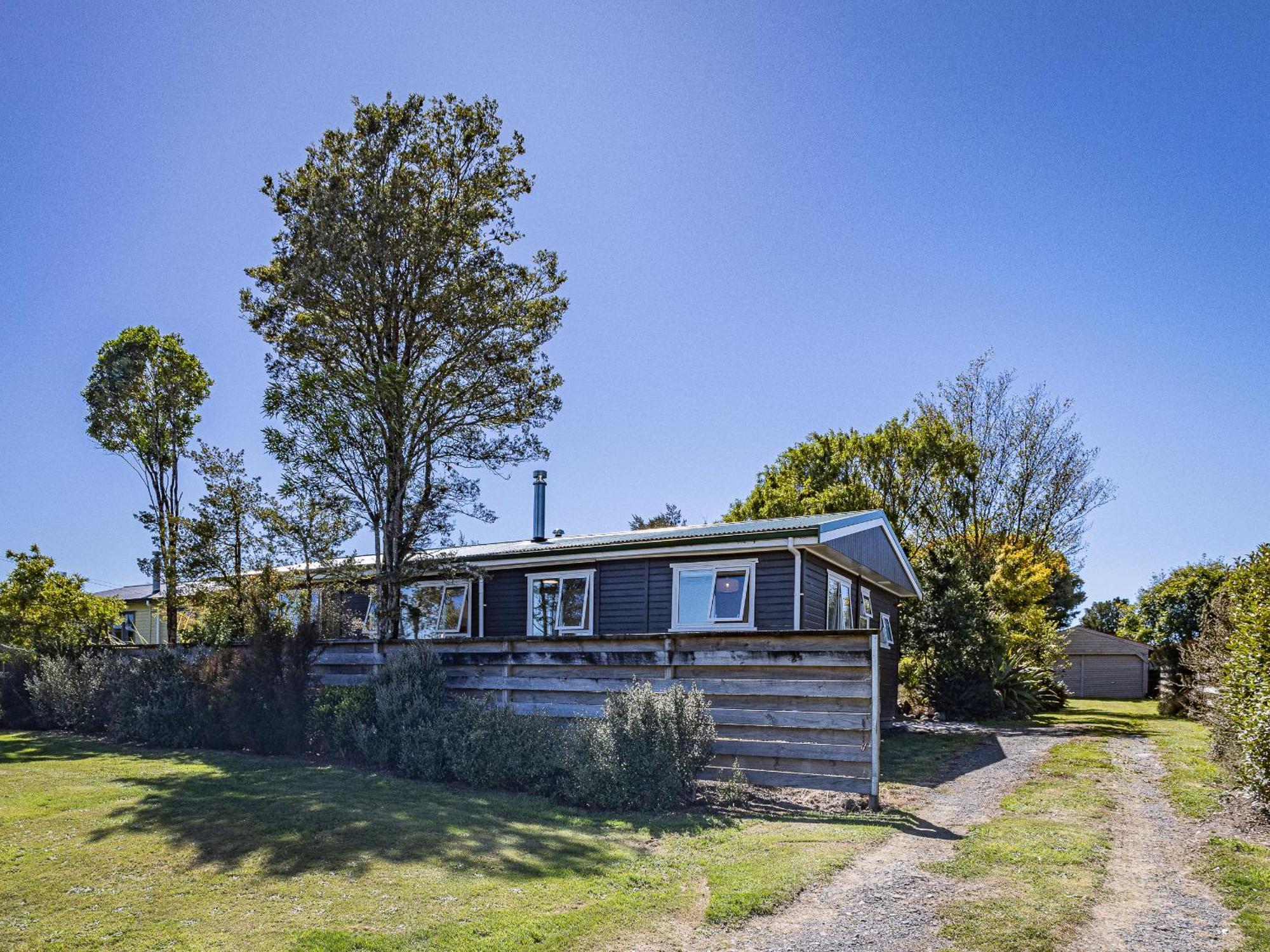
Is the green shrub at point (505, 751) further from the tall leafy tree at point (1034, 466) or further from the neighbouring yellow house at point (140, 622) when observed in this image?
the neighbouring yellow house at point (140, 622)

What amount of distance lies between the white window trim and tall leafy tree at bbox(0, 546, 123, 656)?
1846 cm

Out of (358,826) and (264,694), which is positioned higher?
(264,694)

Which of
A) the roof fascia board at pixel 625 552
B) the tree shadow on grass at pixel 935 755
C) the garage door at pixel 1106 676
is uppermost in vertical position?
the roof fascia board at pixel 625 552

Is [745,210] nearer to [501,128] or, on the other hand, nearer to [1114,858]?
[501,128]

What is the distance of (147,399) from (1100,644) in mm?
40071

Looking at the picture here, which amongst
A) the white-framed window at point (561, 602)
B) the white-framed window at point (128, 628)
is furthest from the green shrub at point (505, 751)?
the white-framed window at point (128, 628)

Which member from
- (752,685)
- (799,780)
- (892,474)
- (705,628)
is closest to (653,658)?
(752,685)

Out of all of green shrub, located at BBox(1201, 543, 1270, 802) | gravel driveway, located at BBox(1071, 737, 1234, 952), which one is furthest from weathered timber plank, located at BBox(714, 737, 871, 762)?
green shrub, located at BBox(1201, 543, 1270, 802)

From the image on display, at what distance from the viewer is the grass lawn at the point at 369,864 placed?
5.28 metres

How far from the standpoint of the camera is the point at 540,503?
24281 millimetres

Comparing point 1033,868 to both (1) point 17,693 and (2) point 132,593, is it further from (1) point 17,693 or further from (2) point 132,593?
(2) point 132,593

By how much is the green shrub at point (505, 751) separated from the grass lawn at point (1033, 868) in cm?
459

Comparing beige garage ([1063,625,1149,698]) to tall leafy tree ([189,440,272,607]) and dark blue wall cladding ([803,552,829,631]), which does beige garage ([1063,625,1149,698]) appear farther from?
tall leafy tree ([189,440,272,607])

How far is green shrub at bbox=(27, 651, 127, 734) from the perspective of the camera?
16.0 m
